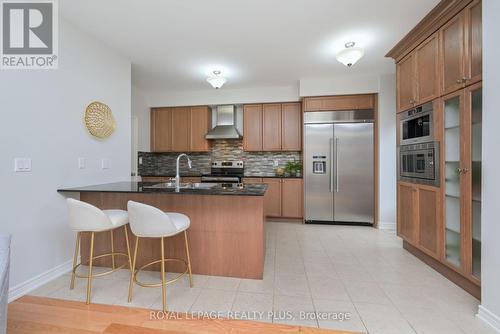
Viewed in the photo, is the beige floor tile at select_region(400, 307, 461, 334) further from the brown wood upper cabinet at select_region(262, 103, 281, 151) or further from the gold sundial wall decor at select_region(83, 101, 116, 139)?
the gold sundial wall decor at select_region(83, 101, 116, 139)

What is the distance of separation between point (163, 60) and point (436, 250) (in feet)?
12.8

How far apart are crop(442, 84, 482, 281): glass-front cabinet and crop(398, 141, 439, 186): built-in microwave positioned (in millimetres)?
152

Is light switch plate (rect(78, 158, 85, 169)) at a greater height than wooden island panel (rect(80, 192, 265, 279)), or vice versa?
light switch plate (rect(78, 158, 85, 169))

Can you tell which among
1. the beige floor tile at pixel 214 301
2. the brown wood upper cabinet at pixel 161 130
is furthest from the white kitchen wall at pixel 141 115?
the beige floor tile at pixel 214 301

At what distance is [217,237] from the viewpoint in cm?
220

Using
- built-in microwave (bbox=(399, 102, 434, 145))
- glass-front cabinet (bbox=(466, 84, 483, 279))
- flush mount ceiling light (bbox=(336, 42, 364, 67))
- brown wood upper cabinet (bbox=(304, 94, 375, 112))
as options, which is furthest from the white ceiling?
glass-front cabinet (bbox=(466, 84, 483, 279))

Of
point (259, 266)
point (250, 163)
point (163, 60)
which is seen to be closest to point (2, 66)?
point (163, 60)

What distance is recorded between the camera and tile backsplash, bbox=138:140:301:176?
475cm

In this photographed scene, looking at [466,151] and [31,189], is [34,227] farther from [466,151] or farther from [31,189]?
[466,151]

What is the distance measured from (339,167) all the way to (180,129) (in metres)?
3.19

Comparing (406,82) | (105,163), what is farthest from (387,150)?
(105,163)

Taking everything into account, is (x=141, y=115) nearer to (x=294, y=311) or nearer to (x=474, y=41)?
(x=294, y=311)

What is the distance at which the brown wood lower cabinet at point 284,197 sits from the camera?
419 cm

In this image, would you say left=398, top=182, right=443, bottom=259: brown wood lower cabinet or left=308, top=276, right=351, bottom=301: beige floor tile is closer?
left=308, top=276, right=351, bottom=301: beige floor tile
